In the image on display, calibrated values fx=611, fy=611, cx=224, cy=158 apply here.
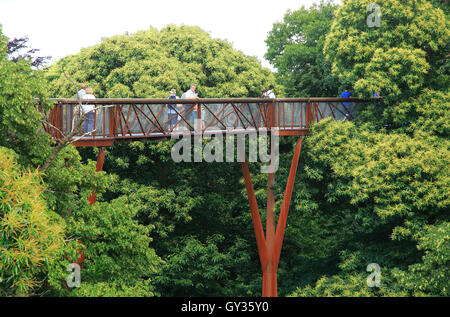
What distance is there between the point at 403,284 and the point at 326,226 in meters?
10.0

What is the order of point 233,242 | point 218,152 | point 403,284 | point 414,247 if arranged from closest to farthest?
point 403,284
point 414,247
point 218,152
point 233,242

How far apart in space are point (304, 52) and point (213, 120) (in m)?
13.3

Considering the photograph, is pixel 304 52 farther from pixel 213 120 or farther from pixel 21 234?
pixel 21 234

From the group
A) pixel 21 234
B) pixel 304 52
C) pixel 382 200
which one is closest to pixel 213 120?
pixel 382 200

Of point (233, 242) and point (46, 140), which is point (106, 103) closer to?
point (46, 140)

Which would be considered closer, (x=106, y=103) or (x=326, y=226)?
(x=106, y=103)

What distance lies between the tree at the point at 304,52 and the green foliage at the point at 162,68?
2711 mm

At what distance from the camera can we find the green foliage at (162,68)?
78.4ft

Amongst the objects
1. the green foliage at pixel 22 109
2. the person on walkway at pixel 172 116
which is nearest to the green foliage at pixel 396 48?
the person on walkway at pixel 172 116

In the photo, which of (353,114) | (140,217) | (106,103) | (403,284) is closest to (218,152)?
(140,217)

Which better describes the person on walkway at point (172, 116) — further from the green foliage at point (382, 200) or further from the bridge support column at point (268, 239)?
the green foliage at point (382, 200)

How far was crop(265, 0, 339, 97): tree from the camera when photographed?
2867 centimetres

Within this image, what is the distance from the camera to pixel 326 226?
86.8ft

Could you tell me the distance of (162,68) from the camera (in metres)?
24.3
